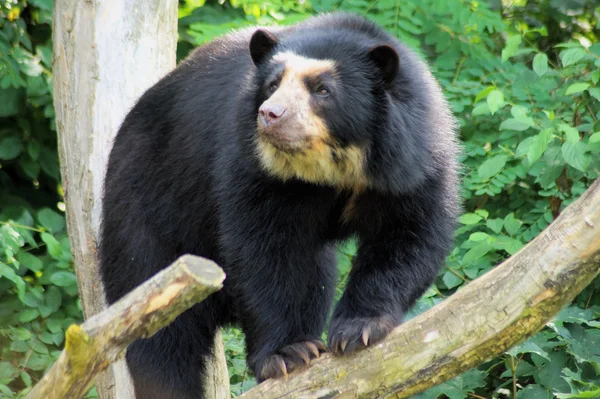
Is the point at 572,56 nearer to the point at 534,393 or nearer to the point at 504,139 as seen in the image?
the point at 504,139

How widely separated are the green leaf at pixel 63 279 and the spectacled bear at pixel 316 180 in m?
1.47

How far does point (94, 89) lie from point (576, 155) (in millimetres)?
2802

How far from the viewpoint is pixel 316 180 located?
13.9 ft

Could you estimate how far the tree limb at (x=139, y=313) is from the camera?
2750mm

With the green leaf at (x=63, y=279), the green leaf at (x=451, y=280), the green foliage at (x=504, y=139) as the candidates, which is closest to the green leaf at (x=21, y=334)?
the green leaf at (x=63, y=279)

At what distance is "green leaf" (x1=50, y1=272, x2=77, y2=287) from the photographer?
6.04 meters

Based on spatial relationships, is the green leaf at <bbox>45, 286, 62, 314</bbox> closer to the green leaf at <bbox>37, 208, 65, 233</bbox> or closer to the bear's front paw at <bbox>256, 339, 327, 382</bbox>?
the green leaf at <bbox>37, 208, 65, 233</bbox>

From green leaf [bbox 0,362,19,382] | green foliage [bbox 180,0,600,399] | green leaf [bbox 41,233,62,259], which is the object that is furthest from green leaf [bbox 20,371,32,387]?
green foliage [bbox 180,0,600,399]

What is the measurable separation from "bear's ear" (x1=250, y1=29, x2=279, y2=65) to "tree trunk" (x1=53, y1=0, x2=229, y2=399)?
49.5 inches

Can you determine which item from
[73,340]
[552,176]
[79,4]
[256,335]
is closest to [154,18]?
[79,4]

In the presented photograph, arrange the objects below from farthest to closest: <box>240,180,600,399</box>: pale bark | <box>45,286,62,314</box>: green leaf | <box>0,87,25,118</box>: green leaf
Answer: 1. <box>0,87,25,118</box>: green leaf
2. <box>45,286,62,314</box>: green leaf
3. <box>240,180,600,399</box>: pale bark

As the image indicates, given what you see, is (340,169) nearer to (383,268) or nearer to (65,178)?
(383,268)

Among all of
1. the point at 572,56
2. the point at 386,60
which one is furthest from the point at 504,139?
the point at 386,60

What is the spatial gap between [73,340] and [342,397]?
1211 mm
